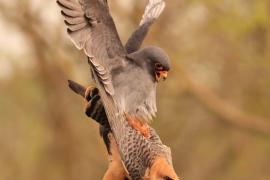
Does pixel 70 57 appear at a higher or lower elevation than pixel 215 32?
lower

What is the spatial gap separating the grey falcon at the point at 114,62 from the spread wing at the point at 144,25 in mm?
191

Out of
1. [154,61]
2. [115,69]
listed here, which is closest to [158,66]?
[154,61]

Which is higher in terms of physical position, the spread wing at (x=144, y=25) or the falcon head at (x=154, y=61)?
the spread wing at (x=144, y=25)

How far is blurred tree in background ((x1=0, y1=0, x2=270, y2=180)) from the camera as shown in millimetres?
11633

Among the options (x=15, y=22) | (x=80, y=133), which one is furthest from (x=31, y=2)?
(x=80, y=133)

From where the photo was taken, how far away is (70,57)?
1223cm

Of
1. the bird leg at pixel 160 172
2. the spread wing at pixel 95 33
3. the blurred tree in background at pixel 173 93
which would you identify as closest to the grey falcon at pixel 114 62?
the spread wing at pixel 95 33

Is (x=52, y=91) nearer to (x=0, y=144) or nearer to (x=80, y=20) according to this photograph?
(x=0, y=144)

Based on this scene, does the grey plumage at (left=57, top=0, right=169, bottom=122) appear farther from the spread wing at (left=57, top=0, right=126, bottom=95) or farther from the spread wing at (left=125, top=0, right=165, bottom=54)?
the spread wing at (left=125, top=0, right=165, bottom=54)

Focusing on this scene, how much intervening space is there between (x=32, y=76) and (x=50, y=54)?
143 centimetres

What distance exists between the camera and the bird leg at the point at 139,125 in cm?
343

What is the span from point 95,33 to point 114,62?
129 millimetres

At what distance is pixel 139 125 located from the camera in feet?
11.3

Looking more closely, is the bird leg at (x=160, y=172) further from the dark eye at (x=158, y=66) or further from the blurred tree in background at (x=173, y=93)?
the blurred tree in background at (x=173, y=93)
